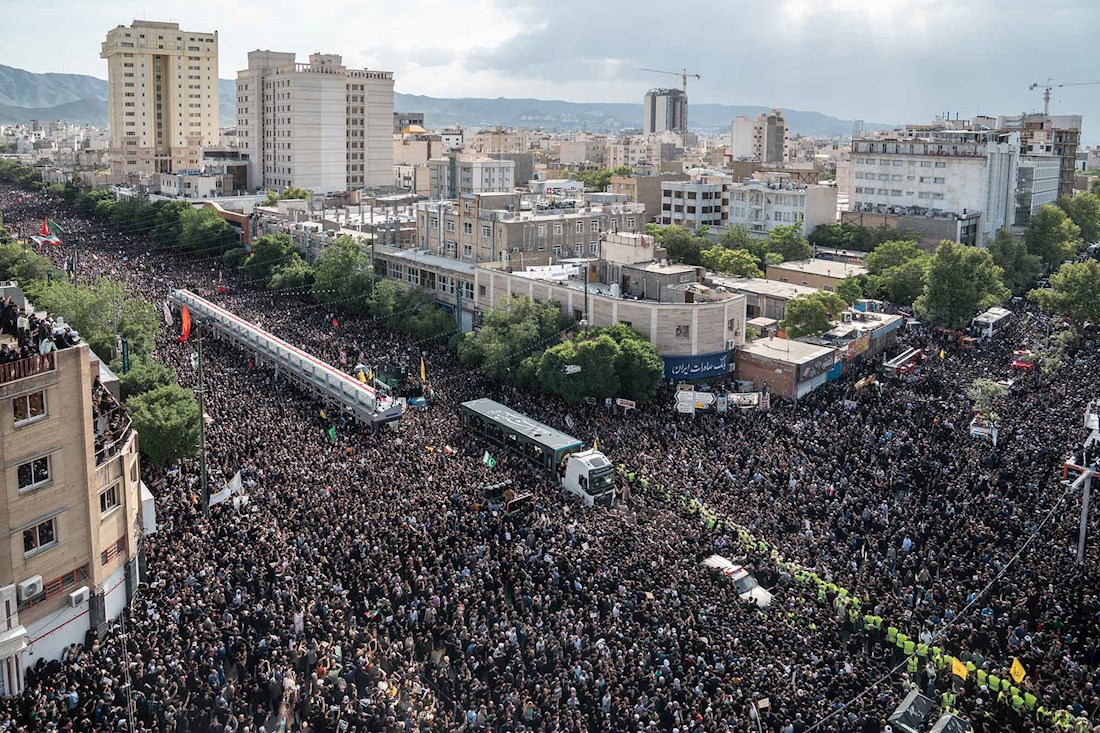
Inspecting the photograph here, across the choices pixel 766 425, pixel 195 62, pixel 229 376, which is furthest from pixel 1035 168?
pixel 195 62

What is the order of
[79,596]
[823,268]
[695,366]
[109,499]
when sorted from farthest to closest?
[823,268] → [695,366] → [109,499] → [79,596]

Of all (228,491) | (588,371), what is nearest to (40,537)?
(228,491)

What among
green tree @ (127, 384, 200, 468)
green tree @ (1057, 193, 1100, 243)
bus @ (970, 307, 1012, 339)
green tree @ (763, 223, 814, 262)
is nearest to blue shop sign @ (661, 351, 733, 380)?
bus @ (970, 307, 1012, 339)

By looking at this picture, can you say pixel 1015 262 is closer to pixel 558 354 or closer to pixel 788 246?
pixel 788 246

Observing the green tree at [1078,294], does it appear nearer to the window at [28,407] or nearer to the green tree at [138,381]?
the green tree at [138,381]

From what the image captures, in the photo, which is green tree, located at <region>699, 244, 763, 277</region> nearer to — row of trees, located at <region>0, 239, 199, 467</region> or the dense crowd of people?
the dense crowd of people

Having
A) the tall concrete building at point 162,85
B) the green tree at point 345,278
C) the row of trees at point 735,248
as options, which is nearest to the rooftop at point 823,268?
the row of trees at point 735,248
